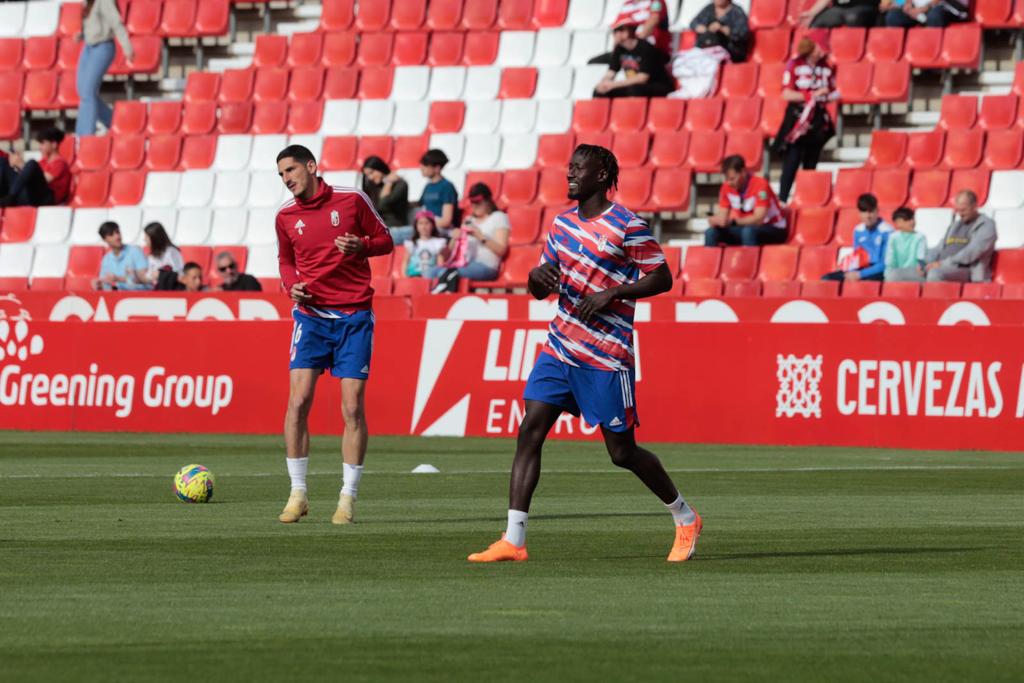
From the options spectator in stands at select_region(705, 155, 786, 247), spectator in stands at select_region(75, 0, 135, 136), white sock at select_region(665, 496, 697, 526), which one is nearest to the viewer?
white sock at select_region(665, 496, 697, 526)

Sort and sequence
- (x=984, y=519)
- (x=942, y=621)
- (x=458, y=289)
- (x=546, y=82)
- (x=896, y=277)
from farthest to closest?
1. (x=546, y=82)
2. (x=458, y=289)
3. (x=896, y=277)
4. (x=984, y=519)
5. (x=942, y=621)

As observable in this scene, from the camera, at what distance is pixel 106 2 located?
101 feet

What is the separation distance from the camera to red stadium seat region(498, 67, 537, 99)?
28594 millimetres

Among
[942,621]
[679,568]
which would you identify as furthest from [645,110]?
[942,621]

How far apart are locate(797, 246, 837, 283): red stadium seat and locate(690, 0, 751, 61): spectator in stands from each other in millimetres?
4518

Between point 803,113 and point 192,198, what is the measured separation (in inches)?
387

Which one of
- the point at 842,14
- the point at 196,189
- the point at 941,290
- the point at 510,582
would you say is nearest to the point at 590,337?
the point at 510,582

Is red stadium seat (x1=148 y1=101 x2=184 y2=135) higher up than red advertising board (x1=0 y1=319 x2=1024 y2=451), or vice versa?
red stadium seat (x1=148 y1=101 x2=184 y2=135)

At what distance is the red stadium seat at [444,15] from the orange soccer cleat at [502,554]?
2147 centimetres

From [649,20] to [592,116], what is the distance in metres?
1.70

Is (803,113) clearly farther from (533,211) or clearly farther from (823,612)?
(823,612)

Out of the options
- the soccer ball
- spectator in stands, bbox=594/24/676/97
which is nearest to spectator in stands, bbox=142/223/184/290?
spectator in stands, bbox=594/24/676/97

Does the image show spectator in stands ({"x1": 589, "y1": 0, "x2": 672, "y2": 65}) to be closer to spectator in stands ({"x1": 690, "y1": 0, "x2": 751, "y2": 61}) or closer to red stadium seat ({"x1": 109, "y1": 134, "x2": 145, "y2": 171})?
spectator in stands ({"x1": 690, "y1": 0, "x2": 751, "y2": 61})

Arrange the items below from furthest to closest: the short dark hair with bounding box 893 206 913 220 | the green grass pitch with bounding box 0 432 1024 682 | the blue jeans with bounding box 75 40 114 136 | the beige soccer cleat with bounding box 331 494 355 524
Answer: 1. the blue jeans with bounding box 75 40 114 136
2. the short dark hair with bounding box 893 206 913 220
3. the beige soccer cleat with bounding box 331 494 355 524
4. the green grass pitch with bounding box 0 432 1024 682
